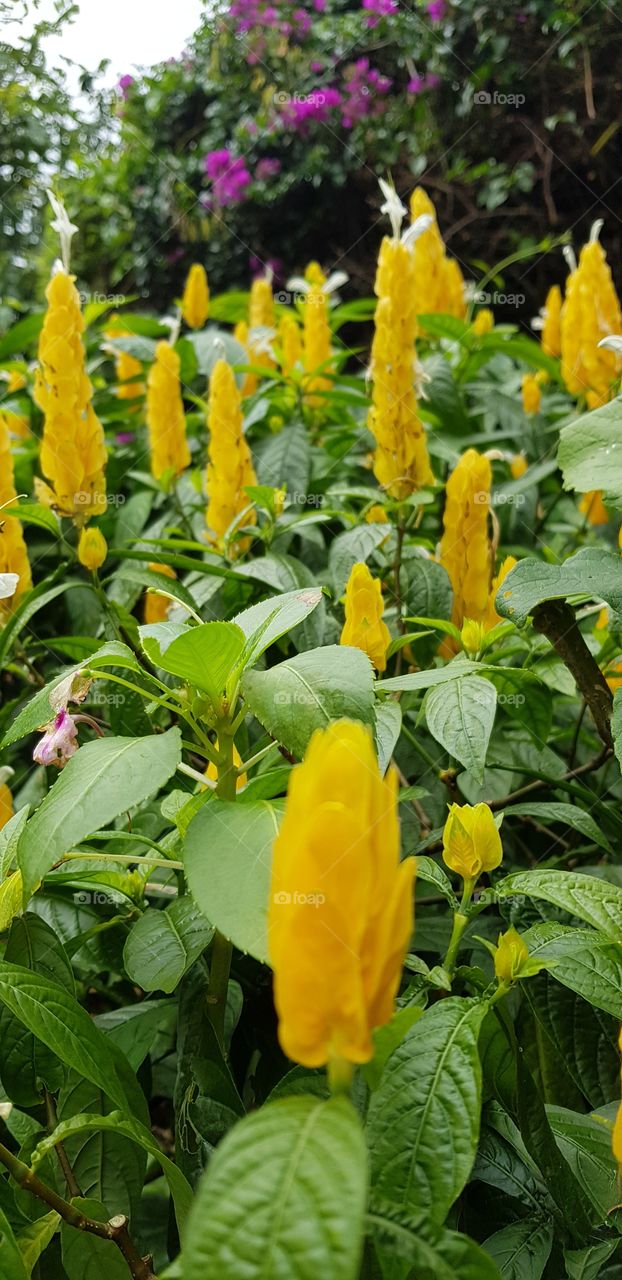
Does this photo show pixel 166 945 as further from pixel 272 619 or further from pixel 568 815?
pixel 568 815

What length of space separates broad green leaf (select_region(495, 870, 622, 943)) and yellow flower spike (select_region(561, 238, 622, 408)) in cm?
148

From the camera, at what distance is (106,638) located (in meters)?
1.45

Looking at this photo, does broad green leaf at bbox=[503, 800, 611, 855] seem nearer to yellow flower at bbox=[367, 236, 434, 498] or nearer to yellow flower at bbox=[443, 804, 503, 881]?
yellow flower at bbox=[443, 804, 503, 881]

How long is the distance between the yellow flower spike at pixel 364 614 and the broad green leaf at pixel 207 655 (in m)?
0.27

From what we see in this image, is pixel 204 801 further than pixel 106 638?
No

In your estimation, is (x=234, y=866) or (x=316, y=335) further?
(x=316, y=335)

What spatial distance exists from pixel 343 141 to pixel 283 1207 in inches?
214

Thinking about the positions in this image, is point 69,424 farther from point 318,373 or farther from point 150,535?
point 318,373

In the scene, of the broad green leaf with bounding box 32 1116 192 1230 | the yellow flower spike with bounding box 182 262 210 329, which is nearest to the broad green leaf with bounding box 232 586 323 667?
the broad green leaf with bounding box 32 1116 192 1230

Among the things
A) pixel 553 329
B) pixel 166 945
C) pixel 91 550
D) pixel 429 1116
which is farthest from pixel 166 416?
pixel 429 1116

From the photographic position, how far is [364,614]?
100 centimetres

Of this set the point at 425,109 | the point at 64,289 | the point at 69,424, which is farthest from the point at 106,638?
the point at 425,109

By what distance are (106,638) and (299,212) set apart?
4625 mm

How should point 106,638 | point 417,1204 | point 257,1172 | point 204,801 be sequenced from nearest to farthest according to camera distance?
point 257,1172, point 417,1204, point 204,801, point 106,638
